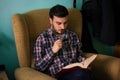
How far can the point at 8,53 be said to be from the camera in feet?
6.59

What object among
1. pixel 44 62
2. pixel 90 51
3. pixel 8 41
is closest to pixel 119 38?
pixel 90 51

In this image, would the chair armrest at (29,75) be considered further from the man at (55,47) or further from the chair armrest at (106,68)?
the chair armrest at (106,68)

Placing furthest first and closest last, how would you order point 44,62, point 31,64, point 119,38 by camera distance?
1. point 119,38
2. point 31,64
3. point 44,62

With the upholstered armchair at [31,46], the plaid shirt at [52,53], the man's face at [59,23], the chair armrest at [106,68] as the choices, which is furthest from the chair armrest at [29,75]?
the chair armrest at [106,68]

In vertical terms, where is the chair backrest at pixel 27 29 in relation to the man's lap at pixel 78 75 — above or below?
above

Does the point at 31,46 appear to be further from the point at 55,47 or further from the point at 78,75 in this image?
the point at 78,75

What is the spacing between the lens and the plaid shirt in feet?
5.55

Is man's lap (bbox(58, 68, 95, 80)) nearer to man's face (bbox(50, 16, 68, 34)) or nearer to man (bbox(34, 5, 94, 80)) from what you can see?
man (bbox(34, 5, 94, 80))

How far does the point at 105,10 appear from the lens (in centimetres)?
192

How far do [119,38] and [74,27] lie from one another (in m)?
0.40

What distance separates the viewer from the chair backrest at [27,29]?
1.70 meters

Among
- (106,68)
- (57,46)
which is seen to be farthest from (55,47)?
(106,68)

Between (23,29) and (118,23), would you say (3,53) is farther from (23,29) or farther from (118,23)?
(118,23)

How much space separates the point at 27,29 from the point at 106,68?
65 cm
